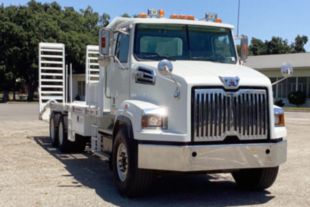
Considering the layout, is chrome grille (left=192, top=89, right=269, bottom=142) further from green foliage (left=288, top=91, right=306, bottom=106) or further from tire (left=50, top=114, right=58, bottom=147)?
green foliage (left=288, top=91, right=306, bottom=106)

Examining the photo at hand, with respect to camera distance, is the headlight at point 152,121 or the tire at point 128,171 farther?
the tire at point 128,171

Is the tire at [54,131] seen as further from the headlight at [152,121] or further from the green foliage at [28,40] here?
the green foliage at [28,40]

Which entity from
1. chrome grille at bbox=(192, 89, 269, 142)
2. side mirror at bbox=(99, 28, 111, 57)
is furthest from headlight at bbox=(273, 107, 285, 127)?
side mirror at bbox=(99, 28, 111, 57)

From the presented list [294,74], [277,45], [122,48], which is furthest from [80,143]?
[277,45]

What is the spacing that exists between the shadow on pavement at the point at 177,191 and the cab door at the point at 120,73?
1.41 m

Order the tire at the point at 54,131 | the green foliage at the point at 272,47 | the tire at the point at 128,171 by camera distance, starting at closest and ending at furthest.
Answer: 1. the tire at the point at 128,171
2. the tire at the point at 54,131
3. the green foliage at the point at 272,47

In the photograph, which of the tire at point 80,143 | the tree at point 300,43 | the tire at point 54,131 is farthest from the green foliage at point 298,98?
the tree at point 300,43

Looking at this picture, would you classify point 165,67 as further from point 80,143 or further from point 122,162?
point 80,143

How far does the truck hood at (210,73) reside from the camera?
673 cm

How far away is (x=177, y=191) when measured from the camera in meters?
7.88

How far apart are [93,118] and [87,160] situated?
67.1 inches

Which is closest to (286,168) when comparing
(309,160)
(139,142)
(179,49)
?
(309,160)

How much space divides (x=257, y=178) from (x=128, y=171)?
2.18m

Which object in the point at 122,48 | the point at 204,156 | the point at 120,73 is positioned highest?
the point at 122,48
